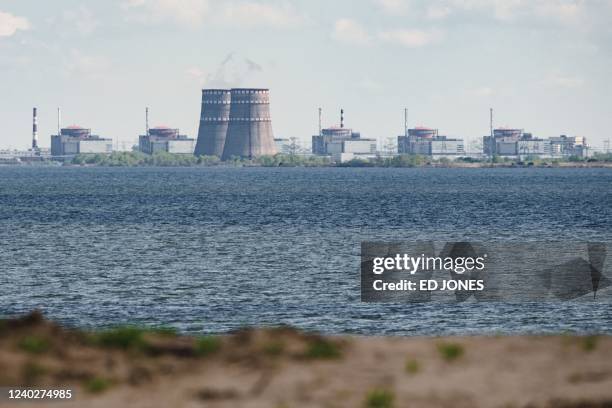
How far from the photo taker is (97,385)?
14.0 meters

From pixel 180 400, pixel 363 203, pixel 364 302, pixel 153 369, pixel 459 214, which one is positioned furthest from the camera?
pixel 363 203

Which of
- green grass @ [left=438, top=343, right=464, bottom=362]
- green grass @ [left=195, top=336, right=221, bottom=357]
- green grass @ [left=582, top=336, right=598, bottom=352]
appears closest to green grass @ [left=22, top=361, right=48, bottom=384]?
green grass @ [left=195, top=336, right=221, bottom=357]

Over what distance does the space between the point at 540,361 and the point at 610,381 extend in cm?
108

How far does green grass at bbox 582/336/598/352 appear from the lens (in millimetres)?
15797

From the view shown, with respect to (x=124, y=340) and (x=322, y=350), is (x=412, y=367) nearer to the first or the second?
(x=322, y=350)

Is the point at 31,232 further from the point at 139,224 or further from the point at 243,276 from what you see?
the point at 243,276

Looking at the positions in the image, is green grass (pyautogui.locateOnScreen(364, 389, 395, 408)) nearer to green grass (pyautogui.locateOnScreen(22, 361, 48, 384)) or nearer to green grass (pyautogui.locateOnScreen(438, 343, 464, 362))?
green grass (pyautogui.locateOnScreen(438, 343, 464, 362))

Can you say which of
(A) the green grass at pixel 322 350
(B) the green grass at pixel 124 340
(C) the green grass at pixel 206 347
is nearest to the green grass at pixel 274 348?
(A) the green grass at pixel 322 350

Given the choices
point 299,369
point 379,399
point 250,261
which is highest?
point 299,369

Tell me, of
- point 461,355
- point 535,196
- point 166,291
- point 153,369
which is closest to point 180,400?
point 153,369

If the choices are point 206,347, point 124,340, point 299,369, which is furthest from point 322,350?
point 124,340

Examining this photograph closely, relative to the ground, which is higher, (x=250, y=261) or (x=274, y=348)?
(x=274, y=348)

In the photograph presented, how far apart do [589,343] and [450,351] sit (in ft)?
6.69

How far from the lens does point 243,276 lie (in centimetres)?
4544
